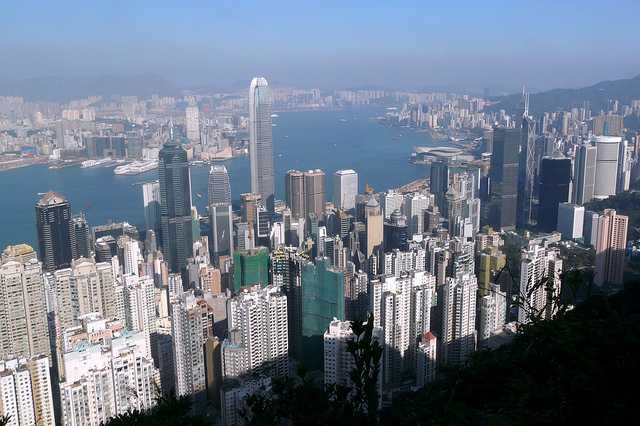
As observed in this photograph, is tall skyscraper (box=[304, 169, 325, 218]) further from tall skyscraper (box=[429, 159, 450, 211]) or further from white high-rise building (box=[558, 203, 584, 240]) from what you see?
white high-rise building (box=[558, 203, 584, 240])

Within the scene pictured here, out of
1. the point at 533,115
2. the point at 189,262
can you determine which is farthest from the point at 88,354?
the point at 533,115

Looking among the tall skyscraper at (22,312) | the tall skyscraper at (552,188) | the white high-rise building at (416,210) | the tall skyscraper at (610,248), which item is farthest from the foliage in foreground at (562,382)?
the tall skyscraper at (552,188)

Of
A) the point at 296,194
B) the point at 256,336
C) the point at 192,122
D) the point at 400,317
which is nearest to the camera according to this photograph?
the point at 256,336

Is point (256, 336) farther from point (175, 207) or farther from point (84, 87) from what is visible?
point (84, 87)

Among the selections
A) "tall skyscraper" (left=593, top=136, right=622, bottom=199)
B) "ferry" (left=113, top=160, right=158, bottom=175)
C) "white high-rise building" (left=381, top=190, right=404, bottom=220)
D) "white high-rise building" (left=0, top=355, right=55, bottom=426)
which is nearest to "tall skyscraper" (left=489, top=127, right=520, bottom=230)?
"tall skyscraper" (left=593, top=136, right=622, bottom=199)

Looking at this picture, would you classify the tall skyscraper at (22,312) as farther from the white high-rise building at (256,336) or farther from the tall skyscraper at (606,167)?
the tall skyscraper at (606,167)

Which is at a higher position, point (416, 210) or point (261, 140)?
point (261, 140)

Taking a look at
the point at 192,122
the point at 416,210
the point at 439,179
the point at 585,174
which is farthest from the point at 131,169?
the point at 585,174
